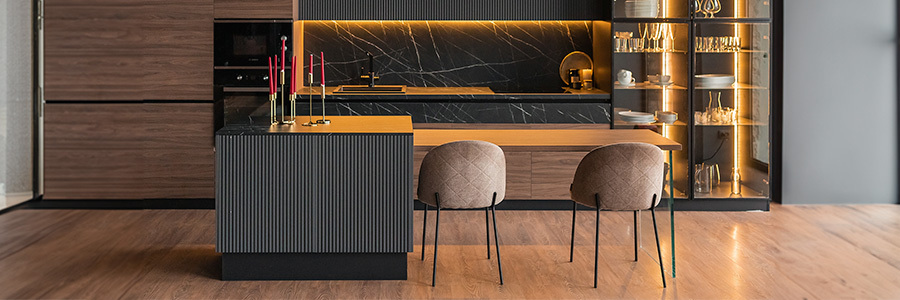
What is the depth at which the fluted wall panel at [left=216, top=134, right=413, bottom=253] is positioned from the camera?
13.4 feet

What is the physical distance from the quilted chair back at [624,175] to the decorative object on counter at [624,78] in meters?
2.16

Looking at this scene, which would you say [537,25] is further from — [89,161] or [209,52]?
[89,161]

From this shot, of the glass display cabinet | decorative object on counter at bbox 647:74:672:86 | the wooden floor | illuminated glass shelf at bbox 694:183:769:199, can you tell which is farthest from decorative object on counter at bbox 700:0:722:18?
the wooden floor

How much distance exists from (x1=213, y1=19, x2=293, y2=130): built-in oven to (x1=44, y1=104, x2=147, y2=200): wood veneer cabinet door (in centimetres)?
68

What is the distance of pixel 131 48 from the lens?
6.14m

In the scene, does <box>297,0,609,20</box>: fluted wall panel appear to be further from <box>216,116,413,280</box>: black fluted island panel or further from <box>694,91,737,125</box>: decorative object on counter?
<box>216,116,413,280</box>: black fluted island panel

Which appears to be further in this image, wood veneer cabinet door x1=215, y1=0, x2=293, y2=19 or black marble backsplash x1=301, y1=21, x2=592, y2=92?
black marble backsplash x1=301, y1=21, x2=592, y2=92

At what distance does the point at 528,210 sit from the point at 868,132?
101 inches

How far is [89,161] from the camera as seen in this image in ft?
20.5

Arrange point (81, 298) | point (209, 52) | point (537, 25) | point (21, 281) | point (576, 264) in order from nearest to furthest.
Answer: point (81, 298) < point (21, 281) < point (576, 264) < point (209, 52) < point (537, 25)

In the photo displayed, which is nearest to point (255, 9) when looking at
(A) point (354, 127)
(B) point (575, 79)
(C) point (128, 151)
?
(C) point (128, 151)

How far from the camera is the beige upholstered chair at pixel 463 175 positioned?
161 inches

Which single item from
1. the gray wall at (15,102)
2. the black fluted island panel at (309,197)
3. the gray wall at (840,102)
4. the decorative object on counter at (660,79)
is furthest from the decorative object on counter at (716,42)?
the gray wall at (15,102)

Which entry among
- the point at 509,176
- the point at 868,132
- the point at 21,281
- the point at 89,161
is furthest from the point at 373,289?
→ the point at 868,132
